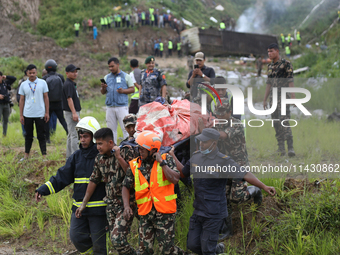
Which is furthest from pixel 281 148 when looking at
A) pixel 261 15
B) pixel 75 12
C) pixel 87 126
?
pixel 261 15

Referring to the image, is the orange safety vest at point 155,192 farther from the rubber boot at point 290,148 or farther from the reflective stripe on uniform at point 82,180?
the rubber boot at point 290,148

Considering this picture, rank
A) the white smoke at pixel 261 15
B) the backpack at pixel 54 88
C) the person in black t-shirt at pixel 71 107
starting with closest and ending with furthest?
1. the person in black t-shirt at pixel 71 107
2. the backpack at pixel 54 88
3. the white smoke at pixel 261 15

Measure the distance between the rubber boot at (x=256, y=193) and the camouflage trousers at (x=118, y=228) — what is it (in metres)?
1.56

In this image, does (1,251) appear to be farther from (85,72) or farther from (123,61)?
(123,61)

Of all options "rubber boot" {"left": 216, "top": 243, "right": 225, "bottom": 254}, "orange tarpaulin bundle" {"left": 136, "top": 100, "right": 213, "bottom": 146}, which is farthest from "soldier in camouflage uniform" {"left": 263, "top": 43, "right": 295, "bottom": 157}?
"rubber boot" {"left": 216, "top": 243, "right": 225, "bottom": 254}

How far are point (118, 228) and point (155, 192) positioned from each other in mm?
590

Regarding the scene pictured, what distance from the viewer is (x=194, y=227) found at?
3639 millimetres

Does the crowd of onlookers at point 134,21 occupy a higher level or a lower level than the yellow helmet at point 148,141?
higher

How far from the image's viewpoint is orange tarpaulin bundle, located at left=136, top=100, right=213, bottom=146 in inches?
174

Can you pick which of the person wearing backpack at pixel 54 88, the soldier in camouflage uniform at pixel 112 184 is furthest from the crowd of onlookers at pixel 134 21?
the soldier in camouflage uniform at pixel 112 184

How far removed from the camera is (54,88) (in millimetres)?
7414

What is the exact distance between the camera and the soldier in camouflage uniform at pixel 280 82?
581 cm

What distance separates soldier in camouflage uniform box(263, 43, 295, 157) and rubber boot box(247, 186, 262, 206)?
1.92m

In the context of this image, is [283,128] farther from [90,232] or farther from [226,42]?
[226,42]
